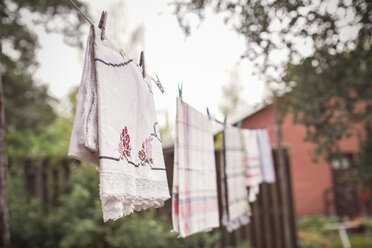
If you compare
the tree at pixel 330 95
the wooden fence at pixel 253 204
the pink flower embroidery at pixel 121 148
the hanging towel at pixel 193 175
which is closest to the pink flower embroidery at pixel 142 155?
the pink flower embroidery at pixel 121 148

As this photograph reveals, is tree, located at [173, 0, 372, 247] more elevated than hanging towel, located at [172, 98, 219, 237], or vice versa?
tree, located at [173, 0, 372, 247]

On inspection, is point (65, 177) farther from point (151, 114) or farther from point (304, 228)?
point (304, 228)

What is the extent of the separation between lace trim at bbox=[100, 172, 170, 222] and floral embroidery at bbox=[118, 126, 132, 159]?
0.29ft

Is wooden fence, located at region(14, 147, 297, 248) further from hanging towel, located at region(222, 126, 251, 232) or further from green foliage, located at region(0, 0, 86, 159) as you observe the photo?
hanging towel, located at region(222, 126, 251, 232)

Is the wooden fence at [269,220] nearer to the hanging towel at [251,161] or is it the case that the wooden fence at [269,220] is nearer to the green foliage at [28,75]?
the hanging towel at [251,161]

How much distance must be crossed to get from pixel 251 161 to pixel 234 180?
1.35 feet

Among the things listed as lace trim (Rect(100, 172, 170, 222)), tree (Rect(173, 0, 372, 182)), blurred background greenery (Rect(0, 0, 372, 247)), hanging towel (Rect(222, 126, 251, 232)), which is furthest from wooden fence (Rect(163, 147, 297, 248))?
lace trim (Rect(100, 172, 170, 222))

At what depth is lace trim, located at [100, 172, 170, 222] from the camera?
3.99 ft

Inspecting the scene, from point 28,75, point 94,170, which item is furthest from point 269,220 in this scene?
point 28,75

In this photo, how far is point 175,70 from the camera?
2570 millimetres

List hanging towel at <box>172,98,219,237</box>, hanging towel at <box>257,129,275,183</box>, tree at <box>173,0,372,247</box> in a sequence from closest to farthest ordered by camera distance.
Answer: hanging towel at <box>172,98,219,237</box>
tree at <box>173,0,372,247</box>
hanging towel at <box>257,129,275,183</box>

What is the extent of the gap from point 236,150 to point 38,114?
221 inches

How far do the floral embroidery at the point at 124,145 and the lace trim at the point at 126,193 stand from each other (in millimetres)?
88

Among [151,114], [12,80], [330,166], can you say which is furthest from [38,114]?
[330,166]
